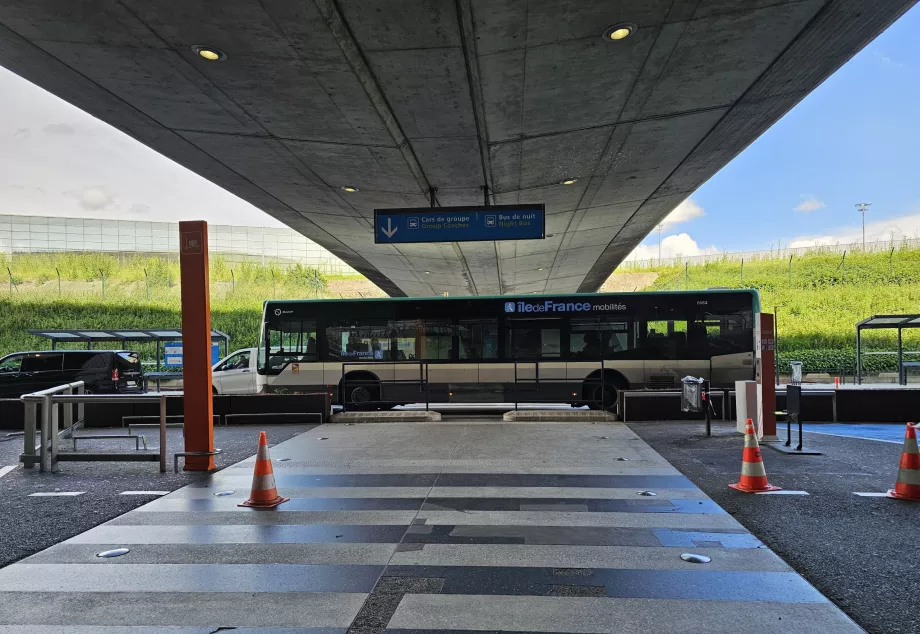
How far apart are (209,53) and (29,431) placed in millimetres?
5862

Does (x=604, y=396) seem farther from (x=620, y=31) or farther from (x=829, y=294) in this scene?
(x=829, y=294)

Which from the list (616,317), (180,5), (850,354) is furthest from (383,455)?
(850,354)

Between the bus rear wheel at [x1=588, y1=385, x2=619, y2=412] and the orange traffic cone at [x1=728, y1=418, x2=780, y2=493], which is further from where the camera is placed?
the bus rear wheel at [x1=588, y1=385, x2=619, y2=412]

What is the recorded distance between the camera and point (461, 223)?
42.0 feet

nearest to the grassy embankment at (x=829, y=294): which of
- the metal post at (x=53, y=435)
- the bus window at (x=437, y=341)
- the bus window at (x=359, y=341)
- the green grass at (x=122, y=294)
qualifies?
the bus window at (x=437, y=341)

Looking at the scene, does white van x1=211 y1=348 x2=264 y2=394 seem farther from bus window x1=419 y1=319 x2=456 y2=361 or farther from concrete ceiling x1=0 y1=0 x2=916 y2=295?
concrete ceiling x1=0 y1=0 x2=916 y2=295

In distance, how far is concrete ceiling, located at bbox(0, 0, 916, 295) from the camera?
23.1 feet

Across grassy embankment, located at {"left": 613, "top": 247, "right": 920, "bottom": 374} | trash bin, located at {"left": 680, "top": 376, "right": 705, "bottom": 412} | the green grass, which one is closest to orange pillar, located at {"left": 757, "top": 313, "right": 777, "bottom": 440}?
trash bin, located at {"left": 680, "top": 376, "right": 705, "bottom": 412}

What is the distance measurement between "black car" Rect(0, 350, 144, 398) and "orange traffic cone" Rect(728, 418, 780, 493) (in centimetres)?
1938

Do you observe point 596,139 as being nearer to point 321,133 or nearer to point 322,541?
point 321,133

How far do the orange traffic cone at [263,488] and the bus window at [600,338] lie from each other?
11.2 m

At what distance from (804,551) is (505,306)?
12454 millimetres

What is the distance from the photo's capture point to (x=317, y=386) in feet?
57.5

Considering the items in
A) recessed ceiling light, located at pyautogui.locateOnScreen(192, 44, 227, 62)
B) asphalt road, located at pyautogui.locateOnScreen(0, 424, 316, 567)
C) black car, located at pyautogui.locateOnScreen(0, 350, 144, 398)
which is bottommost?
asphalt road, located at pyautogui.locateOnScreen(0, 424, 316, 567)
